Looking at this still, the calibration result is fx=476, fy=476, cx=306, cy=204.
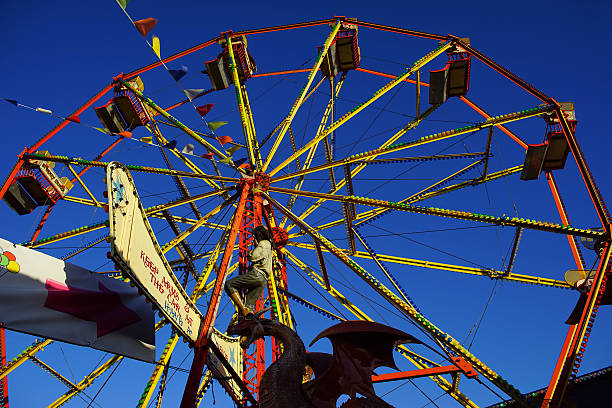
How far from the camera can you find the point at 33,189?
40.3 feet

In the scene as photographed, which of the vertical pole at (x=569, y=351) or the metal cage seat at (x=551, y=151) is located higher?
the metal cage seat at (x=551, y=151)

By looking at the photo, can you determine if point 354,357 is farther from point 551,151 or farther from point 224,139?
point 551,151

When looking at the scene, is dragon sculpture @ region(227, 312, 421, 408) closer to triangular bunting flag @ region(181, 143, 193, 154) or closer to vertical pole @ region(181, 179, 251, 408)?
vertical pole @ region(181, 179, 251, 408)

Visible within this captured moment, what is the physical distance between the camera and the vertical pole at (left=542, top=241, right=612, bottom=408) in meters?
6.62

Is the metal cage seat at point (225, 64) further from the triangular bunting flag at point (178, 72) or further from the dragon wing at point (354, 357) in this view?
the dragon wing at point (354, 357)

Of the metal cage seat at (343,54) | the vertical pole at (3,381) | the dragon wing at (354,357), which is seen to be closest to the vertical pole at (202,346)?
the dragon wing at (354,357)

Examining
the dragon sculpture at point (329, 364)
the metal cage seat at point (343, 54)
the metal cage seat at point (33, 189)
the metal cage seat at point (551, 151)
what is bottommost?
the dragon sculpture at point (329, 364)

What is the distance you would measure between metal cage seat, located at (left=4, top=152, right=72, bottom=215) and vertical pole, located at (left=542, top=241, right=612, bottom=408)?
11660 mm

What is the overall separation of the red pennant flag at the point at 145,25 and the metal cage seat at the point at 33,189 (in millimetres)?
4933

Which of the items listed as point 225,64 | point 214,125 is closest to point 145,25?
point 214,125

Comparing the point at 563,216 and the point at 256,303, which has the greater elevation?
the point at 563,216

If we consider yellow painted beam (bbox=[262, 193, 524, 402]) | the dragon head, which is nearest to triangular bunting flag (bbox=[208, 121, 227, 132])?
yellow painted beam (bbox=[262, 193, 524, 402])

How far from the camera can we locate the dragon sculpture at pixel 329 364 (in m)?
4.82

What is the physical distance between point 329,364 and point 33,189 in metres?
10.3
